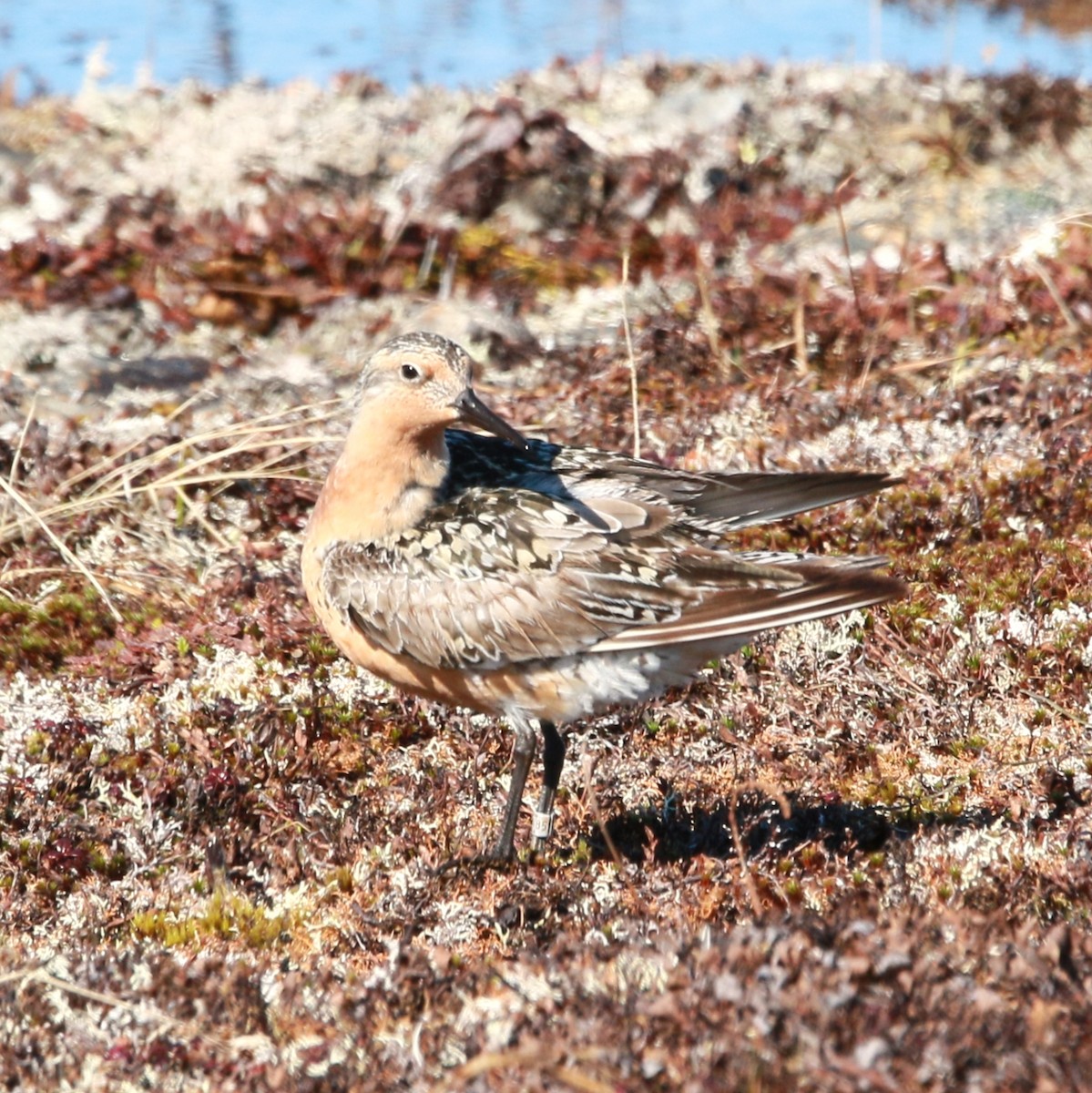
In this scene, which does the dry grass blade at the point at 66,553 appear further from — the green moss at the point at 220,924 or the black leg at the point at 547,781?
the black leg at the point at 547,781

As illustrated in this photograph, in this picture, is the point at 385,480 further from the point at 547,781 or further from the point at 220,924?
the point at 220,924

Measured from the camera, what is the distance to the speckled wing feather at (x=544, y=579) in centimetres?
609

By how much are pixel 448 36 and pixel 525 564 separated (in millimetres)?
18006

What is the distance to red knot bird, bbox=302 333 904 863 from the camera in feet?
20.2

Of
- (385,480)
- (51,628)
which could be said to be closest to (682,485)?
(385,480)

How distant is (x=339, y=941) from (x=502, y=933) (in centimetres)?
69

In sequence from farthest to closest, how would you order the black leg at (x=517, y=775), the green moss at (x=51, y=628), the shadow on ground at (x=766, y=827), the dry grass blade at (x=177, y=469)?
the dry grass blade at (x=177, y=469) → the green moss at (x=51, y=628) → the black leg at (x=517, y=775) → the shadow on ground at (x=766, y=827)

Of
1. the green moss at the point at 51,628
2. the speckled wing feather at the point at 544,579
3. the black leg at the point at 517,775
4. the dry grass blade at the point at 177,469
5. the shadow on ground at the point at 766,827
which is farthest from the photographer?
the dry grass blade at the point at 177,469

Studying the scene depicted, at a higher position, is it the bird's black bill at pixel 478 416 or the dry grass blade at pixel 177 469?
the bird's black bill at pixel 478 416

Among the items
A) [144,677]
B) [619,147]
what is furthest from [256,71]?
[144,677]

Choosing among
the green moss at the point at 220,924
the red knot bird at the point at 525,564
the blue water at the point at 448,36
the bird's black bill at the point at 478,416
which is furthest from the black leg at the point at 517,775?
the blue water at the point at 448,36

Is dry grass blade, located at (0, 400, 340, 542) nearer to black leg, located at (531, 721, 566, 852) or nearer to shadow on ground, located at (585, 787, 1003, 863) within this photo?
black leg, located at (531, 721, 566, 852)

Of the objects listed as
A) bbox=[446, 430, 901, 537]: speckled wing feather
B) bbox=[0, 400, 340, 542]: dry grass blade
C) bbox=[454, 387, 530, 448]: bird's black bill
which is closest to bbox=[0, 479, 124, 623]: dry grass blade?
bbox=[0, 400, 340, 542]: dry grass blade

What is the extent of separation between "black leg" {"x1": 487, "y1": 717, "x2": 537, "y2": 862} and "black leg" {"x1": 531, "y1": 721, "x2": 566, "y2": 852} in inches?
4.8
